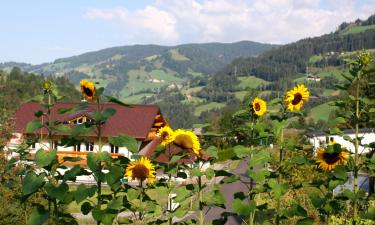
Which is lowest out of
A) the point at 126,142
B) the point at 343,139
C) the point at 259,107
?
the point at 343,139

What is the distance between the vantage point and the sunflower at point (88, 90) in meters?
3.84

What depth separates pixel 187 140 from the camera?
434 cm

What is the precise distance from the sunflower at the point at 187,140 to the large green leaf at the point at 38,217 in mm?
1338

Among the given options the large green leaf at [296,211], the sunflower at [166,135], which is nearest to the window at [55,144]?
the sunflower at [166,135]

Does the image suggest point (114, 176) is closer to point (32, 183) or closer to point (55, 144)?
point (32, 183)

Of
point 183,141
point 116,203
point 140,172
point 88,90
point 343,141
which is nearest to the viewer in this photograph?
point 116,203

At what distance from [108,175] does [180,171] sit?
37.6 inches

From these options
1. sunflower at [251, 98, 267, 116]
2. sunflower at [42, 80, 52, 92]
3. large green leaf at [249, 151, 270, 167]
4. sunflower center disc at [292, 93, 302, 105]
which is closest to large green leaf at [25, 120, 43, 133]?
sunflower at [42, 80, 52, 92]

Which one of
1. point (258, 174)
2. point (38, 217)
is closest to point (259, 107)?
point (258, 174)

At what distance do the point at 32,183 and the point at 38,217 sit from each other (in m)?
0.32

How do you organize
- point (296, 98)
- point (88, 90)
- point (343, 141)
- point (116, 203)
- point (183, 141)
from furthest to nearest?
point (343, 141) → point (296, 98) → point (183, 141) → point (88, 90) → point (116, 203)

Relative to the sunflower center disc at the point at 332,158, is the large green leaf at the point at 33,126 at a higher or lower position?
higher

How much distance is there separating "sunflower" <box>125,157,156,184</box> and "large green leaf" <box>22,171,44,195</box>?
805 millimetres

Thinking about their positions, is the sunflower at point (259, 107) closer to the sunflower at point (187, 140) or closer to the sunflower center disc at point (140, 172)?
the sunflower at point (187, 140)
